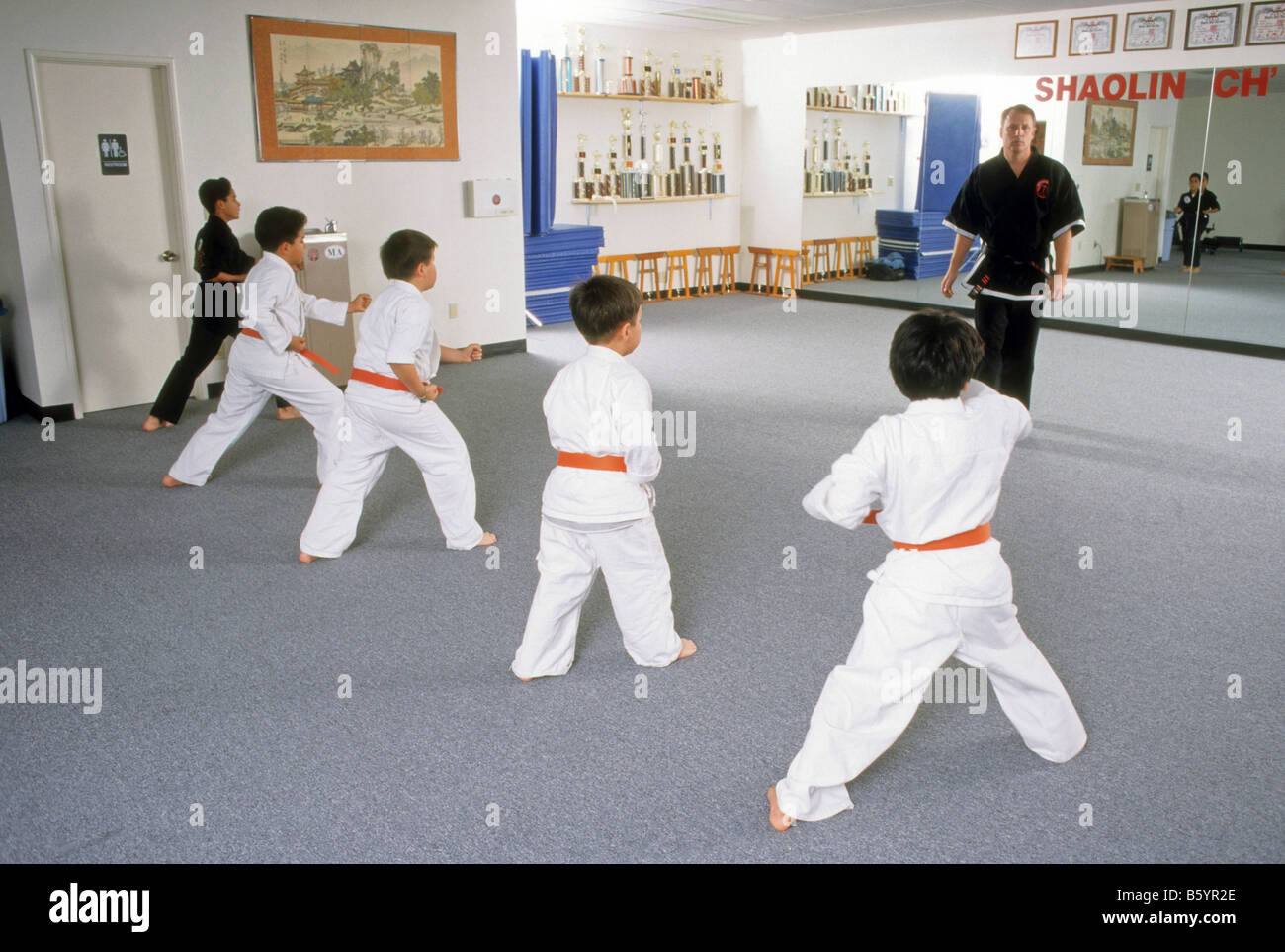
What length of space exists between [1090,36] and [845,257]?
3.67 m

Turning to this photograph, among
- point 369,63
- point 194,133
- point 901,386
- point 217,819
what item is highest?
point 369,63

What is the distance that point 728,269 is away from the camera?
36.7 feet

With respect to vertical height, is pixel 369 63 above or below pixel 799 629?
above

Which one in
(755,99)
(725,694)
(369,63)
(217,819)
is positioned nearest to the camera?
(217,819)

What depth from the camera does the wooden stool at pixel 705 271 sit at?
10.9 meters

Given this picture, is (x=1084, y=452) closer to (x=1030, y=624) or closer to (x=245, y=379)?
(x=1030, y=624)

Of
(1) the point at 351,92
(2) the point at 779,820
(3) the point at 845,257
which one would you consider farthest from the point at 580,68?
(2) the point at 779,820

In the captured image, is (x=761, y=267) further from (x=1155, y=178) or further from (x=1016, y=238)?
(x=1016, y=238)

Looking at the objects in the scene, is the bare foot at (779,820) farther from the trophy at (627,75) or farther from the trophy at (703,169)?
the trophy at (703,169)

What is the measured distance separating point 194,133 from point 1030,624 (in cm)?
541

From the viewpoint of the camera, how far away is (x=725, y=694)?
2.88 meters

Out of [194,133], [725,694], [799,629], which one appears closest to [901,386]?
[725,694]

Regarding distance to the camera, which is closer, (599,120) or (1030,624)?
(1030,624)

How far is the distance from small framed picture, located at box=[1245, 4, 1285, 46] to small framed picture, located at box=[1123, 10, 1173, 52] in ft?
1.76
